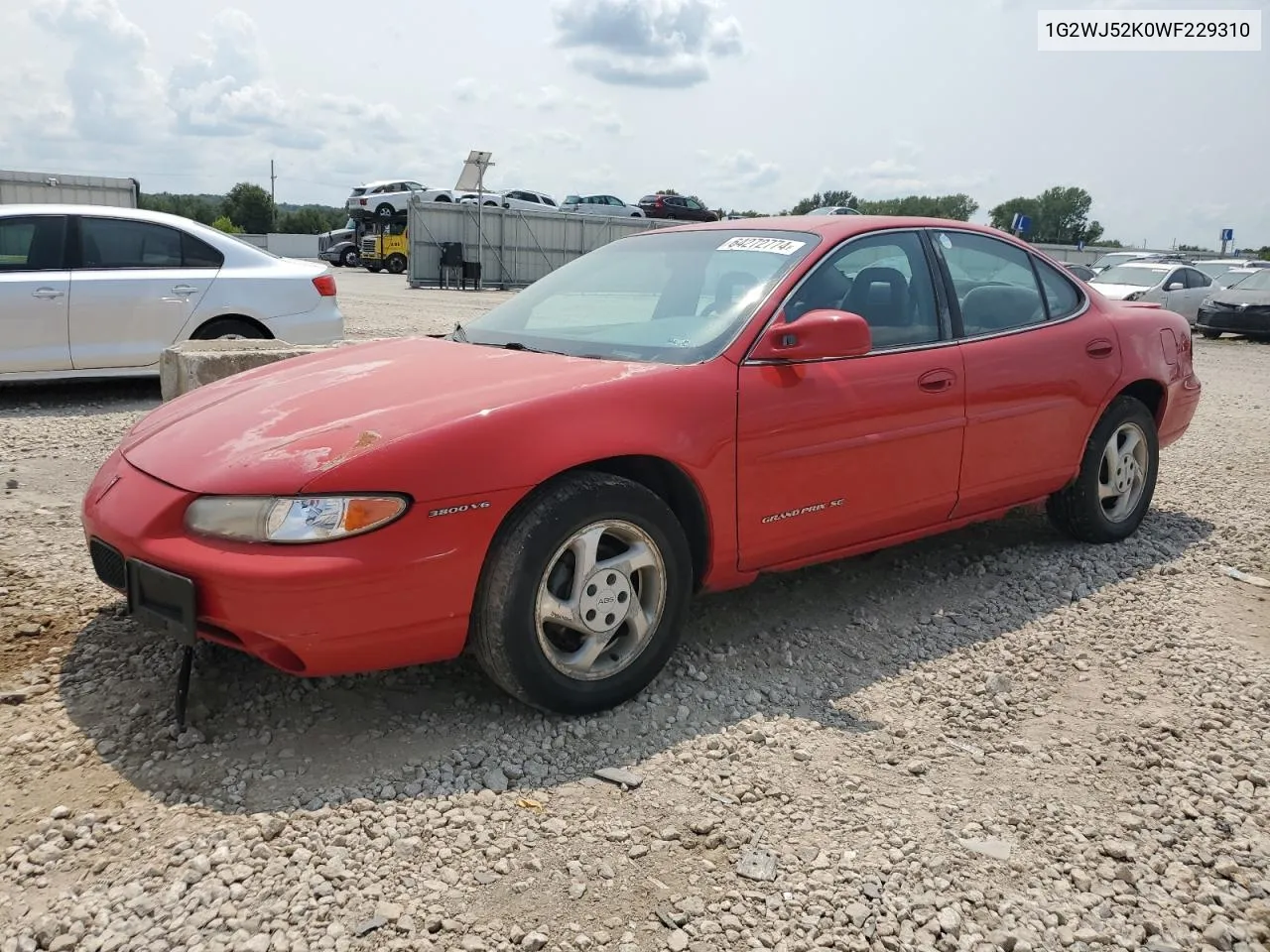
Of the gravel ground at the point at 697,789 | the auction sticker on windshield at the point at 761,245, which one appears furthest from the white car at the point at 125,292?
the auction sticker on windshield at the point at 761,245

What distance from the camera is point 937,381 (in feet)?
12.6

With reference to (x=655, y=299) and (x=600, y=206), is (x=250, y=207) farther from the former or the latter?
(x=655, y=299)

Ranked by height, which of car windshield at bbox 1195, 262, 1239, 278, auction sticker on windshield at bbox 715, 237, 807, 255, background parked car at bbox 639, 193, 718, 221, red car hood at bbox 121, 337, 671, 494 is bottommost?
red car hood at bbox 121, 337, 671, 494

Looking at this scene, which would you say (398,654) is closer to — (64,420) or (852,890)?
(852,890)

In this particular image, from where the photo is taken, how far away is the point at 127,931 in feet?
6.86

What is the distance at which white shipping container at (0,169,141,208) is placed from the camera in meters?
20.9

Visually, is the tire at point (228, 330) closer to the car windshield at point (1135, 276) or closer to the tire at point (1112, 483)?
the tire at point (1112, 483)

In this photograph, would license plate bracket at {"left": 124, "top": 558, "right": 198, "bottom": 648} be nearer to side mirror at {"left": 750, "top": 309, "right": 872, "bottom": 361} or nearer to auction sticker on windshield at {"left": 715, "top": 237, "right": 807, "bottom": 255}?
side mirror at {"left": 750, "top": 309, "right": 872, "bottom": 361}

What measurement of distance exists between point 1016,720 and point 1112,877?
805mm

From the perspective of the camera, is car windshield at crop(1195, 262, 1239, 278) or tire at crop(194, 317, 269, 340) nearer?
tire at crop(194, 317, 269, 340)

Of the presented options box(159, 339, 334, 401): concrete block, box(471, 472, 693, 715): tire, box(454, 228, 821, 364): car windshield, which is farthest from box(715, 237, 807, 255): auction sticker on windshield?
box(159, 339, 334, 401): concrete block

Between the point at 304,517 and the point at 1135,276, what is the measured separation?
20.4 m

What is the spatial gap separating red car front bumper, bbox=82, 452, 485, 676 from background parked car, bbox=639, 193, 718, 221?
36.2 m

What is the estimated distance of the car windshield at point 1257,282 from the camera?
1878cm
